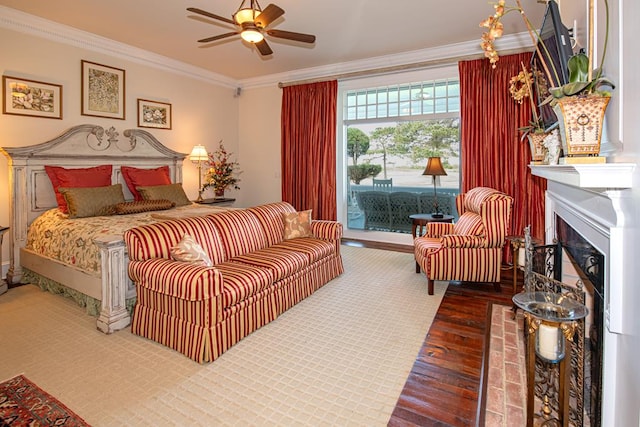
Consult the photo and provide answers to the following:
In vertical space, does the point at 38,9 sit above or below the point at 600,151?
above

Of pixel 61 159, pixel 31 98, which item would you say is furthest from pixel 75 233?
pixel 31 98

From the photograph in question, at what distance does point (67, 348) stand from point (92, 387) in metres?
0.66

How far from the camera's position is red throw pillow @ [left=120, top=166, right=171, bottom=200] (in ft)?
16.0

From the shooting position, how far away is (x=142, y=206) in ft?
14.1

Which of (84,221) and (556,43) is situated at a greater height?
(556,43)

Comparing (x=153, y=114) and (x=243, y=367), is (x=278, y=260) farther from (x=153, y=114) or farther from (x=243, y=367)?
(x=153, y=114)

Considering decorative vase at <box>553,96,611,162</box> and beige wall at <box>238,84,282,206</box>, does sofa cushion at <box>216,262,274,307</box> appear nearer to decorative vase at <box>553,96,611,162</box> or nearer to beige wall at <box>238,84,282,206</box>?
decorative vase at <box>553,96,611,162</box>

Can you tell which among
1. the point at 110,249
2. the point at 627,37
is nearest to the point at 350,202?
the point at 110,249

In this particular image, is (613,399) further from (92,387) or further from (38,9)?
(38,9)

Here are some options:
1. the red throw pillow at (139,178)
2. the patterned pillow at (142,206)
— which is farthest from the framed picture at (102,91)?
the patterned pillow at (142,206)

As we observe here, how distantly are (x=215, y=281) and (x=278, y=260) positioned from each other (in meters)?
0.85

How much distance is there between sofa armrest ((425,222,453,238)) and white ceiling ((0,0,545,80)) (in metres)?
2.42

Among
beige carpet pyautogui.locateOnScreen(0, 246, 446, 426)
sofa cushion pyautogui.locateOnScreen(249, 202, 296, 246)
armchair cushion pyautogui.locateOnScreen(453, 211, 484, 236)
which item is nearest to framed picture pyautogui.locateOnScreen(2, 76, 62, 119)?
beige carpet pyautogui.locateOnScreen(0, 246, 446, 426)

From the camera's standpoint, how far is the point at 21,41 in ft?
Result: 13.2
